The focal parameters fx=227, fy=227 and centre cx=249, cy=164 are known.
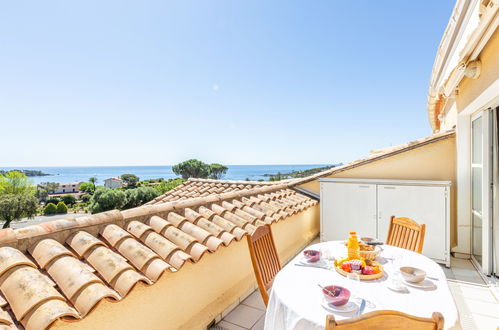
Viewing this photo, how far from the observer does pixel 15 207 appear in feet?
78.0

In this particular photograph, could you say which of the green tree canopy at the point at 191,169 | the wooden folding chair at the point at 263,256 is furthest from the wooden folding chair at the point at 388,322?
the green tree canopy at the point at 191,169

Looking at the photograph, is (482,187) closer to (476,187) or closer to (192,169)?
(476,187)

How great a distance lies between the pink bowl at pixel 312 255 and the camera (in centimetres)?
232

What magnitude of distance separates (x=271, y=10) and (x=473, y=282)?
8.92 meters

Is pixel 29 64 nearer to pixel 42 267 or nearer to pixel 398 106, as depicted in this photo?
pixel 42 267

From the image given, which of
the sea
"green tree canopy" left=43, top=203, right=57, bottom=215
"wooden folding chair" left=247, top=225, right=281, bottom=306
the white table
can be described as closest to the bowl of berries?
the white table

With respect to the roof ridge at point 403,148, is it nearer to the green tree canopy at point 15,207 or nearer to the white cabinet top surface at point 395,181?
the white cabinet top surface at point 395,181

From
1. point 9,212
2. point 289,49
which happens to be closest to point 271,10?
point 289,49

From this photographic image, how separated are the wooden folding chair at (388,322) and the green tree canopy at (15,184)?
3710cm

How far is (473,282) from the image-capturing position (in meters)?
3.50

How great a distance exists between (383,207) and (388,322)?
13.8ft

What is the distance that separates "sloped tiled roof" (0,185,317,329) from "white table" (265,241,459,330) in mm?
902

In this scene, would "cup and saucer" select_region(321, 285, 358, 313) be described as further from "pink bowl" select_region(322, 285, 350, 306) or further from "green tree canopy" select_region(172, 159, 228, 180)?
"green tree canopy" select_region(172, 159, 228, 180)

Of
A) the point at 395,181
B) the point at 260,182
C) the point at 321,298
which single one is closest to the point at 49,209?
the point at 260,182
